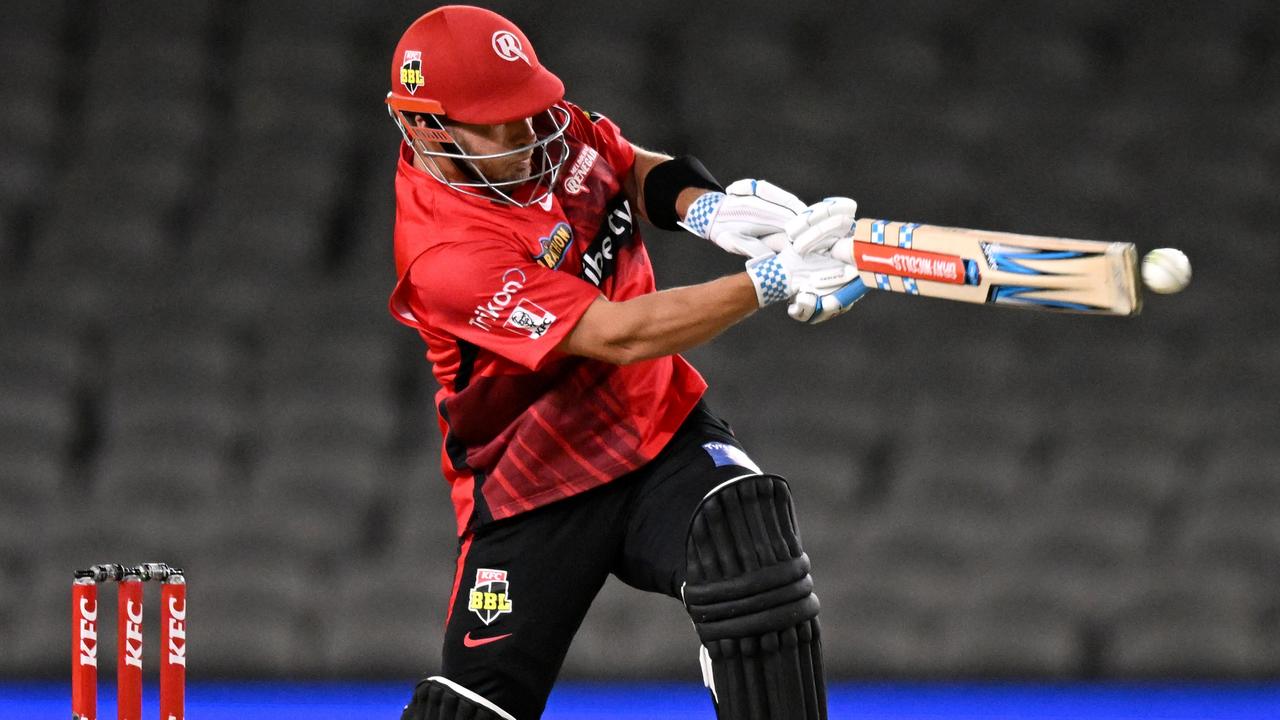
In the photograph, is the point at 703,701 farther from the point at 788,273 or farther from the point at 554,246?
the point at 788,273

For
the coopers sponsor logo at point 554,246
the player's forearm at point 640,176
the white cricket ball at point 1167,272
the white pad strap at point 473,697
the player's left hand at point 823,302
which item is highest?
the player's forearm at point 640,176

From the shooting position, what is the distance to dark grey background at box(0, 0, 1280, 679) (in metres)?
4.95

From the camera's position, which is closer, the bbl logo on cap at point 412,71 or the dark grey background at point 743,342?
the bbl logo on cap at point 412,71

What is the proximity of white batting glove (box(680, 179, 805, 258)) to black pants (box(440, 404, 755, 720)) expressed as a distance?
1.11ft

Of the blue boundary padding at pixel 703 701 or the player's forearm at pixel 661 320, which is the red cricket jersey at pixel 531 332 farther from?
the blue boundary padding at pixel 703 701

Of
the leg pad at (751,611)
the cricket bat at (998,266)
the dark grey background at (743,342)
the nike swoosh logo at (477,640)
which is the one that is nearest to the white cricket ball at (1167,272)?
the cricket bat at (998,266)

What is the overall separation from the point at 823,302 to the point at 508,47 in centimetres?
70

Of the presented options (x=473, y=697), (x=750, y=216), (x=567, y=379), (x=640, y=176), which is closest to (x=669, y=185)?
(x=640, y=176)

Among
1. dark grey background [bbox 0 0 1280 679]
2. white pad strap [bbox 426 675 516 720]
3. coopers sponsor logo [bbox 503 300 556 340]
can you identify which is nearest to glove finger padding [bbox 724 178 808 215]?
coopers sponsor logo [bbox 503 300 556 340]

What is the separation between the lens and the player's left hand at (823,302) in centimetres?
231

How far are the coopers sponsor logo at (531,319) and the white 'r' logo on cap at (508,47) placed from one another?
40cm

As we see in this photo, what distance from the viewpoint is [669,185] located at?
114 inches

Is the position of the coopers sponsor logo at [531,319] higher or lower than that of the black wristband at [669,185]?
lower

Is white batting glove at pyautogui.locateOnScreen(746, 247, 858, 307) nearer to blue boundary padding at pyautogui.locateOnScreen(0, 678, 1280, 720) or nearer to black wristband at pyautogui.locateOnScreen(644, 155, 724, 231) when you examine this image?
black wristband at pyautogui.locateOnScreen(644, 155, 724, 231)
